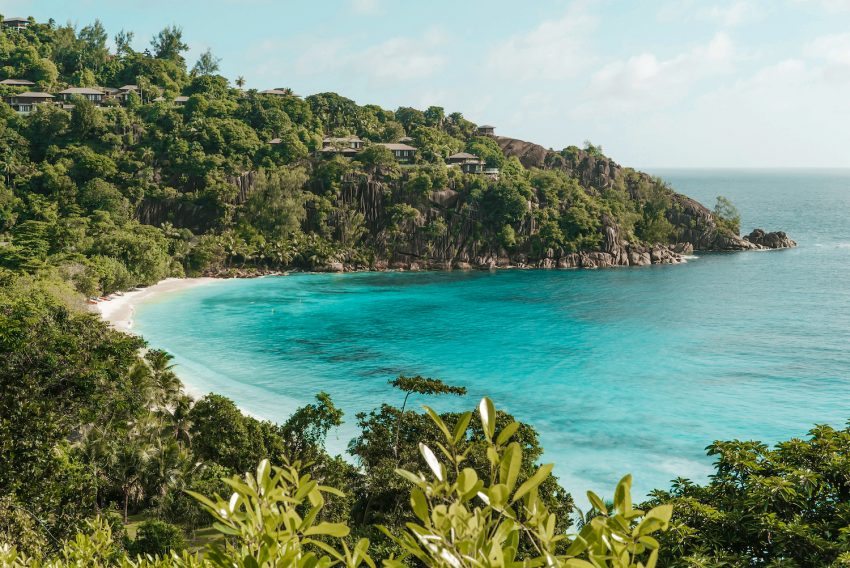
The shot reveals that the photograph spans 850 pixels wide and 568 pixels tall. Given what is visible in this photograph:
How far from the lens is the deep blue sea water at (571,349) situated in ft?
98.0

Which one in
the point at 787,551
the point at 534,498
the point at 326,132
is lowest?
the point at 787,551

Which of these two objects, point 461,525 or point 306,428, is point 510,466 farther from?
point 306,428

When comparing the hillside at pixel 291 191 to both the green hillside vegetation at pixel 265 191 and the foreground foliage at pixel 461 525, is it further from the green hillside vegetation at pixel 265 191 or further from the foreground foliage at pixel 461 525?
the foreground foliage at pixel 461 525

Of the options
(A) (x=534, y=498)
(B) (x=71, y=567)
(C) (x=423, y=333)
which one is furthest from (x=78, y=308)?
(A) (x=534, y=498)

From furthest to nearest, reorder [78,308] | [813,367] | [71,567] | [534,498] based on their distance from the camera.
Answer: [78,308] → [813,367] → [71,567] → [534,498]

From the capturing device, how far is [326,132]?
94.6 meters

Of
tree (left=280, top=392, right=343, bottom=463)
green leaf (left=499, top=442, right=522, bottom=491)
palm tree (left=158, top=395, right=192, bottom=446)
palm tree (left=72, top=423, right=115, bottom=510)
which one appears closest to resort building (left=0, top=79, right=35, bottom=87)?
palm tree (left=158, top=395, right=192, bottom=446)

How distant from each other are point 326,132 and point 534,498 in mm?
96014

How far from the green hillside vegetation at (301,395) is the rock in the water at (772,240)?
7.35m

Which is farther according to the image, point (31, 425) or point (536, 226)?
point (536, 226)

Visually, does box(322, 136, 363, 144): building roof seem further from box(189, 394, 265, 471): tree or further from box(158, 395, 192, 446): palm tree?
box(189, 394, 265, 471): tree

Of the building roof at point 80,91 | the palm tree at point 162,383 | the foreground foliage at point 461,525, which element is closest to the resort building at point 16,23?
the building roof at point 80,91

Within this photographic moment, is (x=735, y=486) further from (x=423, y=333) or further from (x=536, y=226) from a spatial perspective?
(x=536, y=226)

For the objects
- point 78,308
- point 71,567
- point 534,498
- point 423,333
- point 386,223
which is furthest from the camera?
point 386,223
